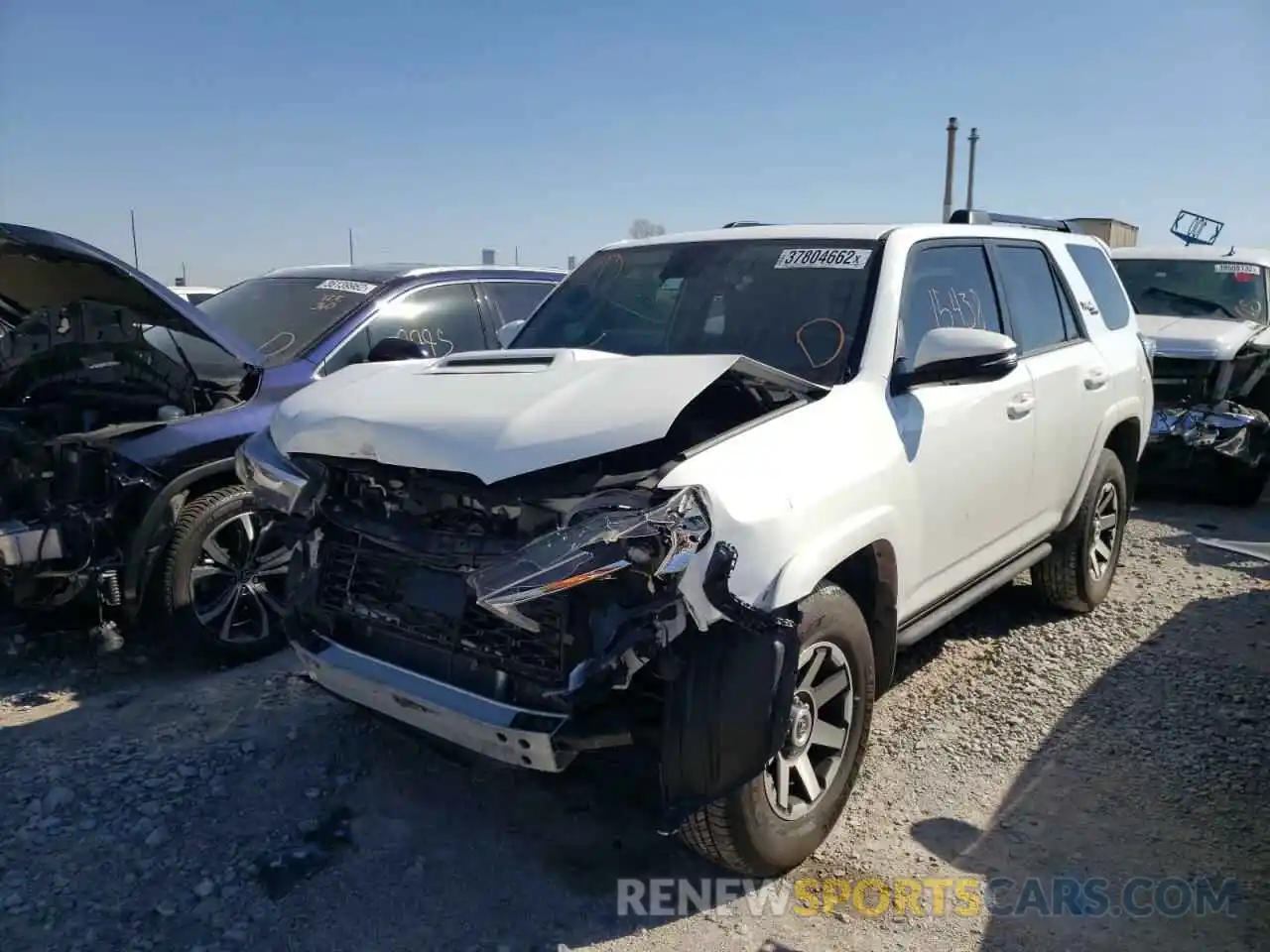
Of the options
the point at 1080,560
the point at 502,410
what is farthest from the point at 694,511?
the point at 1080,560

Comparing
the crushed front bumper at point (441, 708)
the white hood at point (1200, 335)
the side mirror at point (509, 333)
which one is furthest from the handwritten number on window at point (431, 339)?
the white hood at point (1200, 335)

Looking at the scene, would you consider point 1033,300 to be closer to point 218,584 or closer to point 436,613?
point 436,613

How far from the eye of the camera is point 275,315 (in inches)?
211

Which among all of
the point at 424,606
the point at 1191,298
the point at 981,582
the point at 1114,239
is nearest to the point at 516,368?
the point at 424,606

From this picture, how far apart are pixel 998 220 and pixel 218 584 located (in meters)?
4.28

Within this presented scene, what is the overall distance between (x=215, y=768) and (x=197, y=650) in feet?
3.18

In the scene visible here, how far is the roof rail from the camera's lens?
4.55 m

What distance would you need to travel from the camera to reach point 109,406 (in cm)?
470

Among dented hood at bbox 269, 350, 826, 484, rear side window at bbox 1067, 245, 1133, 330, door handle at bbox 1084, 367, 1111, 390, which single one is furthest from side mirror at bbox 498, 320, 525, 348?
rear side window at bbox 1067, 245, 1133, 330

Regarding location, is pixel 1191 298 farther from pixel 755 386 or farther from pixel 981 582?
pixel 755 386

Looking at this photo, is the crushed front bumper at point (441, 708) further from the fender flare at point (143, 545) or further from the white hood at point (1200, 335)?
the white hood at point (1200, 335)

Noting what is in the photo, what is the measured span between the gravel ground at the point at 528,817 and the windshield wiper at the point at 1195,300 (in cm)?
507

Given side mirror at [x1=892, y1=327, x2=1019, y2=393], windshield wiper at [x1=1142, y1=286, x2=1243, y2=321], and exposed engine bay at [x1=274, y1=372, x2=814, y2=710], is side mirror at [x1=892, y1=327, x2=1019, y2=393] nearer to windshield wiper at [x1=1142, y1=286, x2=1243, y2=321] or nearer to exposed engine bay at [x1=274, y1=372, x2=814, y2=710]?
exposed engine bay at [x1=274, y1=372, x2=814, y2=710]

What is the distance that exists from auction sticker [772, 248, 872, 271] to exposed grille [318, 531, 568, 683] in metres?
1.76
